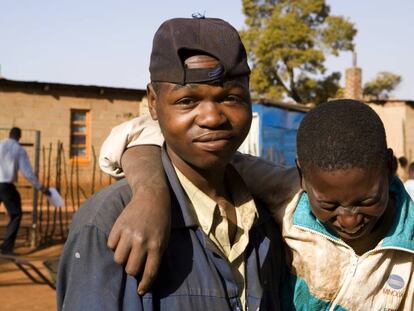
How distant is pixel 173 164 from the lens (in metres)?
1.69

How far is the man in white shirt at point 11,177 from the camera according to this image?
8852 millimetres

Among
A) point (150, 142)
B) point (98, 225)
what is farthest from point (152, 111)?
point (98, 225)

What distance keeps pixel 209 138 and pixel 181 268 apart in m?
0.35

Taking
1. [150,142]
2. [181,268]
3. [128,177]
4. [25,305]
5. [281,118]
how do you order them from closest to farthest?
[181,268] → [128,177] → [150,142] → [25,305] → [281,118]

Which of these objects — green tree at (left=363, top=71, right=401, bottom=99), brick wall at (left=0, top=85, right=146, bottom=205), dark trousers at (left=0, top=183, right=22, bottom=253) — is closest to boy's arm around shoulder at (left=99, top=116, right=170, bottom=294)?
dark trousers at (left=0, top=183, right=22, bottom=253)

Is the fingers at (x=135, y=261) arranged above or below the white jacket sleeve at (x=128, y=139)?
below

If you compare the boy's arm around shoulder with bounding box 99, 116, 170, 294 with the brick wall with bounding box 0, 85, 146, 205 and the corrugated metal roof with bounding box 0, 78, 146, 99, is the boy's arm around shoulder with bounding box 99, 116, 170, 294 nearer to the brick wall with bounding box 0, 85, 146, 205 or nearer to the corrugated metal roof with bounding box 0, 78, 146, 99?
the brick wall with bounding box 0, 85, 146, 205

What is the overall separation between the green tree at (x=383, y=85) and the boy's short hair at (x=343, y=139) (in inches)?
1346

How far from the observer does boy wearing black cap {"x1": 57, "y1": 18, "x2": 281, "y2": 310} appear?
1.36 m

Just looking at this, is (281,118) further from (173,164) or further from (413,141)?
(173,164)

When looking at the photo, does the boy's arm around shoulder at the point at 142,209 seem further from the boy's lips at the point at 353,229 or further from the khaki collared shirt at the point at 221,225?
the boy's lips at the point at 353,229

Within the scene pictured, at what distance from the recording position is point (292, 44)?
88.1 feet

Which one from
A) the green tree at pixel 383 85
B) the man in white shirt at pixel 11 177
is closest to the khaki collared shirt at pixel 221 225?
the man in white shirt at pixel 11 177

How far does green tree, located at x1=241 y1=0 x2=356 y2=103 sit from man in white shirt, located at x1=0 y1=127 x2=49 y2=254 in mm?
18584
